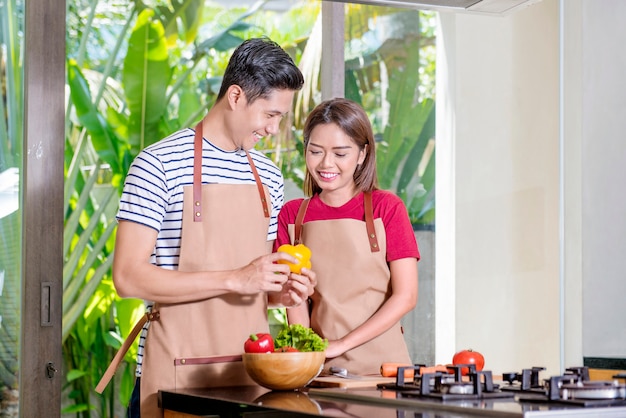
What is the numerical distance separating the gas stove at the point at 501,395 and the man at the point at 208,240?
1.04 feet

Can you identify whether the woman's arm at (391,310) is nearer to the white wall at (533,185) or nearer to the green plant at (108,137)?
the white wall at (533,185)

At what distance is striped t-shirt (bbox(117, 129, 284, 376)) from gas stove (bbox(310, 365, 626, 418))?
520 millimetres

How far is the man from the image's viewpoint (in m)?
2.11

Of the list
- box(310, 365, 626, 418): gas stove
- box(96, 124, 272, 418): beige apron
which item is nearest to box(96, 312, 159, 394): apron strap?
box(96, 124, 272, 418): beige apron

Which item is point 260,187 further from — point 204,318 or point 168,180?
point 204,318

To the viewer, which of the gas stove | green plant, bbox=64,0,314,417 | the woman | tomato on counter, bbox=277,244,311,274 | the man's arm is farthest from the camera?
green plant, bbox=64,0,314,417

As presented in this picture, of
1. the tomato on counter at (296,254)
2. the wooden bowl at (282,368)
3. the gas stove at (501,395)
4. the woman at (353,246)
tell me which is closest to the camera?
the gas stove at (501,395)

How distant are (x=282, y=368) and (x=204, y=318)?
32cm

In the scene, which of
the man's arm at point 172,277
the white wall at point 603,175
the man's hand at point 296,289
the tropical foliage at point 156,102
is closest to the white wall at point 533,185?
the white wall at point 603,175

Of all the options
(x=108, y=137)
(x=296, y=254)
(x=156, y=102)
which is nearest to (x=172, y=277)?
(x=296, y=254)

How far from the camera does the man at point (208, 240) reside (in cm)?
211

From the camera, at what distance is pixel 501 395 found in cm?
175

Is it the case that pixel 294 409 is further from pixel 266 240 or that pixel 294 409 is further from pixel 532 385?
pixel 266 240

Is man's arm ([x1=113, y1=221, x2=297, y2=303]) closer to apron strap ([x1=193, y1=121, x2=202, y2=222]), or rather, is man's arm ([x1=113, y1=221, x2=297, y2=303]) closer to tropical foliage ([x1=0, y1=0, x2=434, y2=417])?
apron strap ([x1=193, y1=121, x2=202, y2=222])
